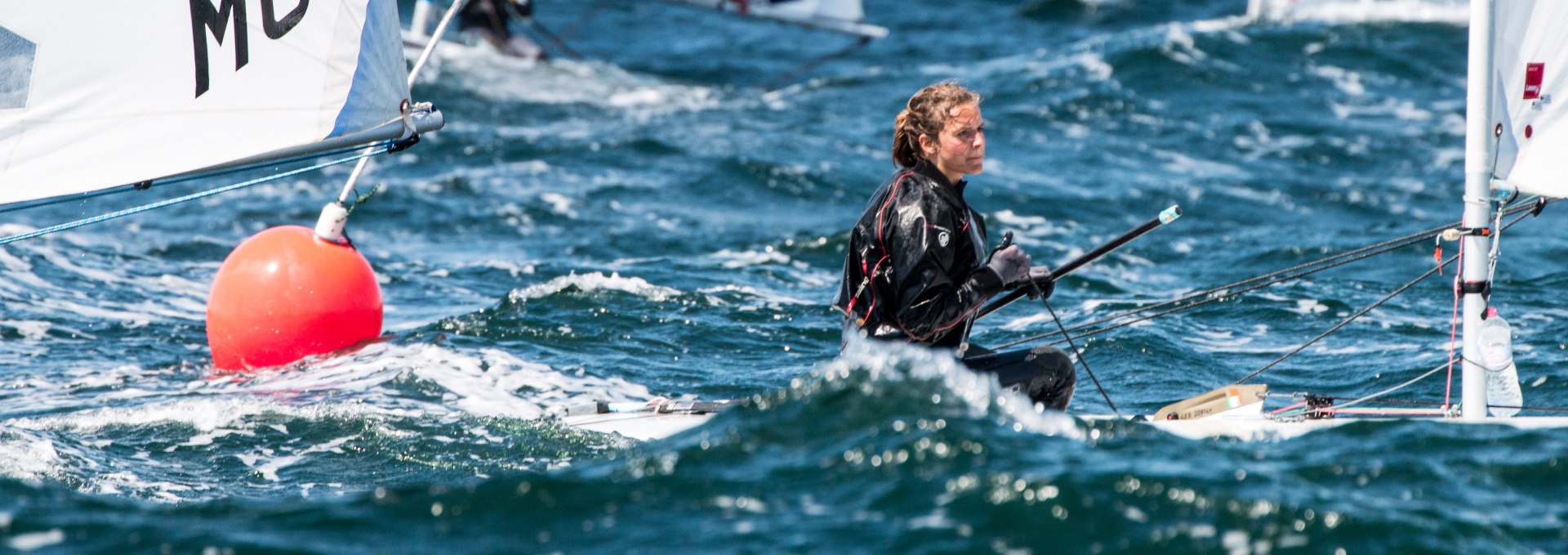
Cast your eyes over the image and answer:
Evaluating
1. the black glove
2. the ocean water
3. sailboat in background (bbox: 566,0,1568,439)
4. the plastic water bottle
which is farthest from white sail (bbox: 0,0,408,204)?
the plastic water bottle

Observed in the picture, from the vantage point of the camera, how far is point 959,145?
14.5 feet

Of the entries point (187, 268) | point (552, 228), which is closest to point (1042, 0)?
point (552, 228)

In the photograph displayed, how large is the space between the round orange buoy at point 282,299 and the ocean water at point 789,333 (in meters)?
0.18

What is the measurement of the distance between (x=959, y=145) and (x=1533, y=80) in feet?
5.64

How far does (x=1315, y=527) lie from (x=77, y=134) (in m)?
3.87

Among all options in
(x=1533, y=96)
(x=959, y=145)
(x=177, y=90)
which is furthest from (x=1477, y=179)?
(x=177, y=90)

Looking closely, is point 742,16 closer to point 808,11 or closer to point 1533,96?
point 808,11

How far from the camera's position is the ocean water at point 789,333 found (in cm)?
365

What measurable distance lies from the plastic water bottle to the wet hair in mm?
1632

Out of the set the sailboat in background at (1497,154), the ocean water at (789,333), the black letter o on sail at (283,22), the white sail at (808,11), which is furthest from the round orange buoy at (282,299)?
the white sail at (808,11)

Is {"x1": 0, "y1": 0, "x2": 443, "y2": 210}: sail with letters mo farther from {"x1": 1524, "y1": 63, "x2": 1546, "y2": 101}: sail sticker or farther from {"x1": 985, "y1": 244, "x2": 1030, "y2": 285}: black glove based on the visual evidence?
{"x1": 1524, "y1": 63, "x2": 1546, "y2": 101}: sail sticker

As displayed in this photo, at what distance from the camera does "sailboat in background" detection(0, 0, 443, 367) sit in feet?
15.8

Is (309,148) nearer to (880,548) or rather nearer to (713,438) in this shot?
(713,438)

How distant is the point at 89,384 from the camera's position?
21.4ft
